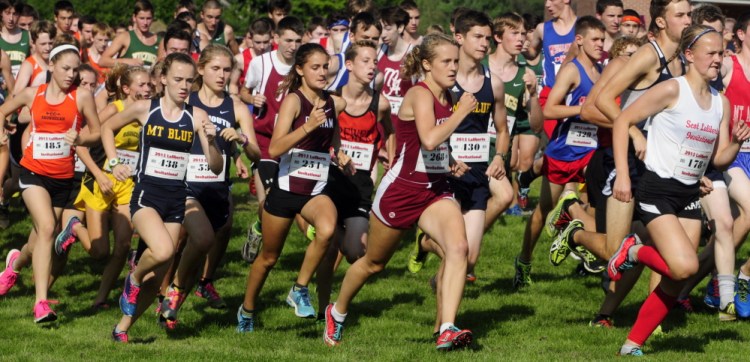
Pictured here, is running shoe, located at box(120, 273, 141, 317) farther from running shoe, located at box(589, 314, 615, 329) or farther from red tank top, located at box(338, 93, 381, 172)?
running shoe, located at box(589, 314, 615, 329)

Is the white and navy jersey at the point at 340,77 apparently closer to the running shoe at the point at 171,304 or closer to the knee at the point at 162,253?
the running shoe at the point at 171,304

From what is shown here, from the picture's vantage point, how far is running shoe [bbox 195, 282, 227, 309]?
991 cm

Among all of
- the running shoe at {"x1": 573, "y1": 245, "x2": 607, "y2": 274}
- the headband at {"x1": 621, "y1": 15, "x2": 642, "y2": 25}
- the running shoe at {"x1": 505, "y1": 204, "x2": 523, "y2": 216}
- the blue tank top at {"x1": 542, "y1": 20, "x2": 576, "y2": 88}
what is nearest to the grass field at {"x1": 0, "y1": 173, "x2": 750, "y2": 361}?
the running shoe at {"x1": 573, "y1": 245, "x2": 607, "y2": 274}

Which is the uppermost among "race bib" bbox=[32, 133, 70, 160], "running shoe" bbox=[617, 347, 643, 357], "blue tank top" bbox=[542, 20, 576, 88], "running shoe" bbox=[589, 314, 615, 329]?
"blue tank top" bbox=[542, 20, 576, 88]

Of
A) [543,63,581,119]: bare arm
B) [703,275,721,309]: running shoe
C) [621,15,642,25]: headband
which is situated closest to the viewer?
[703,275,721,309]: running shoe

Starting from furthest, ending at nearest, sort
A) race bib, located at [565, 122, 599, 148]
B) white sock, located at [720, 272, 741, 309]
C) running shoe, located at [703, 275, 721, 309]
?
race bib, located at [565, 122, 599, 148] < running shoe, located at [703, 275, 721, 309] < white sock, located at [720, 272, 741, 309]

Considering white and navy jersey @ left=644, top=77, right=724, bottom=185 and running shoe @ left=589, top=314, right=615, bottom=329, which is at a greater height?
white and navy jersey @ left=644, top=77, right=724, bottom=185

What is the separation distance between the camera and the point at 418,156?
25.9 feet

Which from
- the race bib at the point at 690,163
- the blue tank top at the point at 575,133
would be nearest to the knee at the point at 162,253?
the race bib at the point at 690,163

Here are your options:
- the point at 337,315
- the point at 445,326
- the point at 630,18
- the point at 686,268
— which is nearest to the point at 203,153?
the point at 337,315

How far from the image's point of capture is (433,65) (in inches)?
312

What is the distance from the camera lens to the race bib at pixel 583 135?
1020cm

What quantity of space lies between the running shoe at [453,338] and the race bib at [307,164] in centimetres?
165

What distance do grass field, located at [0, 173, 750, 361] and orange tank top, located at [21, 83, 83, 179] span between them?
1.13 meters
